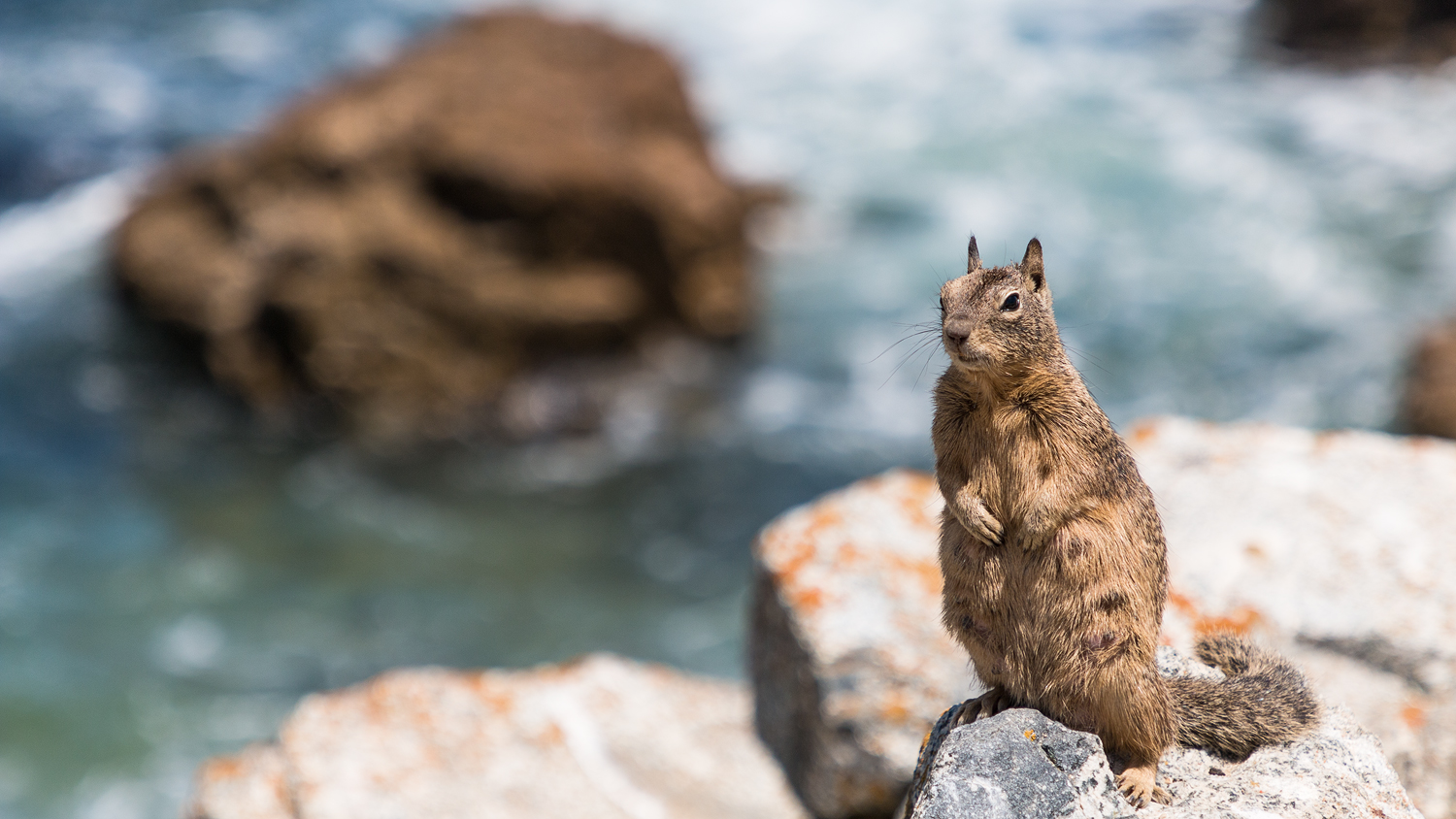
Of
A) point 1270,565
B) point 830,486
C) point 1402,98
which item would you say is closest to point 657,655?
point 830,486

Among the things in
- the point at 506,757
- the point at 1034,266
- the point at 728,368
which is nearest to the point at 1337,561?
the point at 1034,266


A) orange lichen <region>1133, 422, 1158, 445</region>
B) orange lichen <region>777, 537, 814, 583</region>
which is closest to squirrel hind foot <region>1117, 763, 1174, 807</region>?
orange lichen <region>777, 537, 814, 583</region>

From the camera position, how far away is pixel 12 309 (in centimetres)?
1498

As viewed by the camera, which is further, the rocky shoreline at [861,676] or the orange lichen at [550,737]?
the orange lichen at [550,737]

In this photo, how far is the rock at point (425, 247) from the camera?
1277cm

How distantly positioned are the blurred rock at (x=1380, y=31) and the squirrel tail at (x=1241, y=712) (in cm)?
1974

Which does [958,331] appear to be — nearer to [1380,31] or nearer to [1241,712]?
[1241,712]

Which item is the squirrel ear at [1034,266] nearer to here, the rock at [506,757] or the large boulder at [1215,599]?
the large boulder at [1215,599]

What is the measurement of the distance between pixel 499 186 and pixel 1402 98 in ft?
50.4

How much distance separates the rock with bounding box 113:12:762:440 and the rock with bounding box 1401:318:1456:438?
25.9 ft

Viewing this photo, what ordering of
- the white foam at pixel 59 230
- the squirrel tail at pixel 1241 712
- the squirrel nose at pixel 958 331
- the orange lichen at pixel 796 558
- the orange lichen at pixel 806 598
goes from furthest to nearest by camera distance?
the white foam at pixel 59 230, the orange lichen at pixel 796 558, the orange lichen at pixel 806 598, the squirrel tail at pixel 1241 712, the squirrel nose at pixel 958 331

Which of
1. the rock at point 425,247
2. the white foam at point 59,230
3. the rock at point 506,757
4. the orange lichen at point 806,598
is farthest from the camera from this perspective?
the white foam at point 59,230

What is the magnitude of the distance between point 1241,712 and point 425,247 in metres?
10.8

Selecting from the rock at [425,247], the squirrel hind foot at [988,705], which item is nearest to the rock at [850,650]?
the squirrel hind foot at [988,705]
